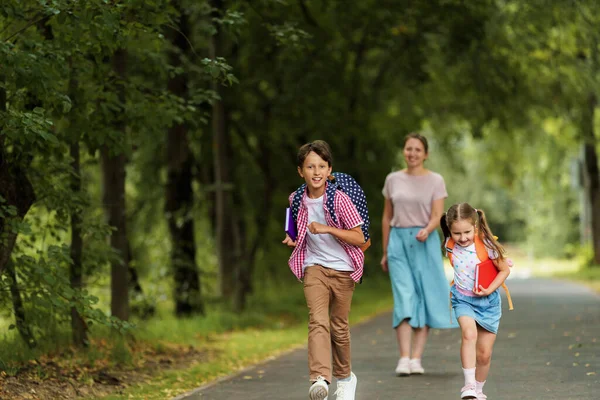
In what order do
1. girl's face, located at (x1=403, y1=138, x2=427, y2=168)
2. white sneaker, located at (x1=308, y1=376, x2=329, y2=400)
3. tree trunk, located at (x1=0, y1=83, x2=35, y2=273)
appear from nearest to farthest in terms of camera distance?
1. white sneaker, located at (x1=308, y1=376, x2=329, y2=400)
2. tree trunk, located at (x1=0, y1=83, x2=35, y2=273)
3. girl's face, located at (x1=403, y1=138, x2=427, y2=168)

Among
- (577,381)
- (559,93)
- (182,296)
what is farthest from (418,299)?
(559,93)

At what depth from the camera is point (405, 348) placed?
32.2ft

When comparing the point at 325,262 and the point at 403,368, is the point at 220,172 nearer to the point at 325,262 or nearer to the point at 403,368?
the point at 403,368

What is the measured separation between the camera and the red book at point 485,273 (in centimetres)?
762

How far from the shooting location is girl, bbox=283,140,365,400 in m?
7.52

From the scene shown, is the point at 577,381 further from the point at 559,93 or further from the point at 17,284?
the point at 559,93

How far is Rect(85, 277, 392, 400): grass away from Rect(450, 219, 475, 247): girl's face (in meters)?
2.93

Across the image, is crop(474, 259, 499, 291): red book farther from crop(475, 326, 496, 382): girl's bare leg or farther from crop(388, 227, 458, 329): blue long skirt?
crop(388, 227, 458, 329): blue long skirt

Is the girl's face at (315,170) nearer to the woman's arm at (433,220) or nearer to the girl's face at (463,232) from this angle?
the girl's face at (463,232)

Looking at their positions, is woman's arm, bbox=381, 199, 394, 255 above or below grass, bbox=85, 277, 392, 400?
above

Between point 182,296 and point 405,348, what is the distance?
7.40 m

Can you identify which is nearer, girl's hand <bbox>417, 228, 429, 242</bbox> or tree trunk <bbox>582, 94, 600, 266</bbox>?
girl's hand <bbox>417, 228, 429, 242</bbox>

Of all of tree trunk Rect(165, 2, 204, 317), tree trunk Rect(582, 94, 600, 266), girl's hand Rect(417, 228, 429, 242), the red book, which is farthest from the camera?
→ tree trunk Rect(582, 94, 600, 266)

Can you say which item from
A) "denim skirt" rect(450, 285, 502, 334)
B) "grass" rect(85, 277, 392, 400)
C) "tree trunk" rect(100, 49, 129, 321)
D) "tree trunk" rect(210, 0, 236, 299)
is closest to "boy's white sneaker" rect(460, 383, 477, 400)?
"denim skirt" rect(450, 285, 502, 334)
